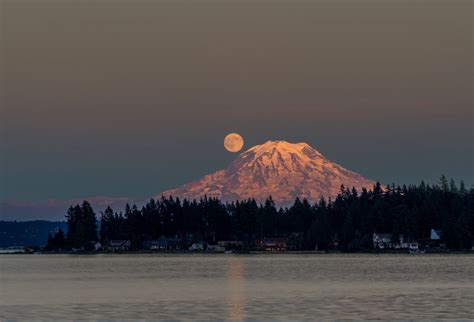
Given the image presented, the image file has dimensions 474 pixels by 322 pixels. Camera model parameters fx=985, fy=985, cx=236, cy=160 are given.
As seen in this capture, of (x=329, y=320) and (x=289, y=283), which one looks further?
(x=289, y=283)

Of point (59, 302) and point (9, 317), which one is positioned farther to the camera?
point (59, 302)

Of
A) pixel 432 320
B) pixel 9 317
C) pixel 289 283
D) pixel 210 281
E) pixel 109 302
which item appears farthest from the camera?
pixel 210 281

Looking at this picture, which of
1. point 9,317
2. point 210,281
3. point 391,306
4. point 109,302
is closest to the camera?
point 9,317

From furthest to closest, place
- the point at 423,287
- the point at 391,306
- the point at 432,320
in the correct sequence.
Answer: the point at 423,287 < the point at 391,306 < the point at 432,320

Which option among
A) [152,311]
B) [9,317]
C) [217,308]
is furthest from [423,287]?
[9,317]

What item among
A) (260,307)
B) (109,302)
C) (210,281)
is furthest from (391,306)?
(210,281)

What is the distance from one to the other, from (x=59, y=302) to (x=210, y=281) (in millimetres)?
37014

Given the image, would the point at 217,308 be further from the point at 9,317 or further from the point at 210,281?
the point at 210,281

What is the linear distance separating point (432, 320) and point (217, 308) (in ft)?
62.7

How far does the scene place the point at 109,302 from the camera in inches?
3194

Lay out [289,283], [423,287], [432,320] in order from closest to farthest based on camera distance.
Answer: [432,320], [423,287], [289,283]

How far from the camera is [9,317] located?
67.5 m

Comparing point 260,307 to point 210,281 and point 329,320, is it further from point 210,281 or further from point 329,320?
point 210,281

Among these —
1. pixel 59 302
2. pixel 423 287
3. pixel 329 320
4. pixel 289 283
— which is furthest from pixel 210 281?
pixel 329 320
